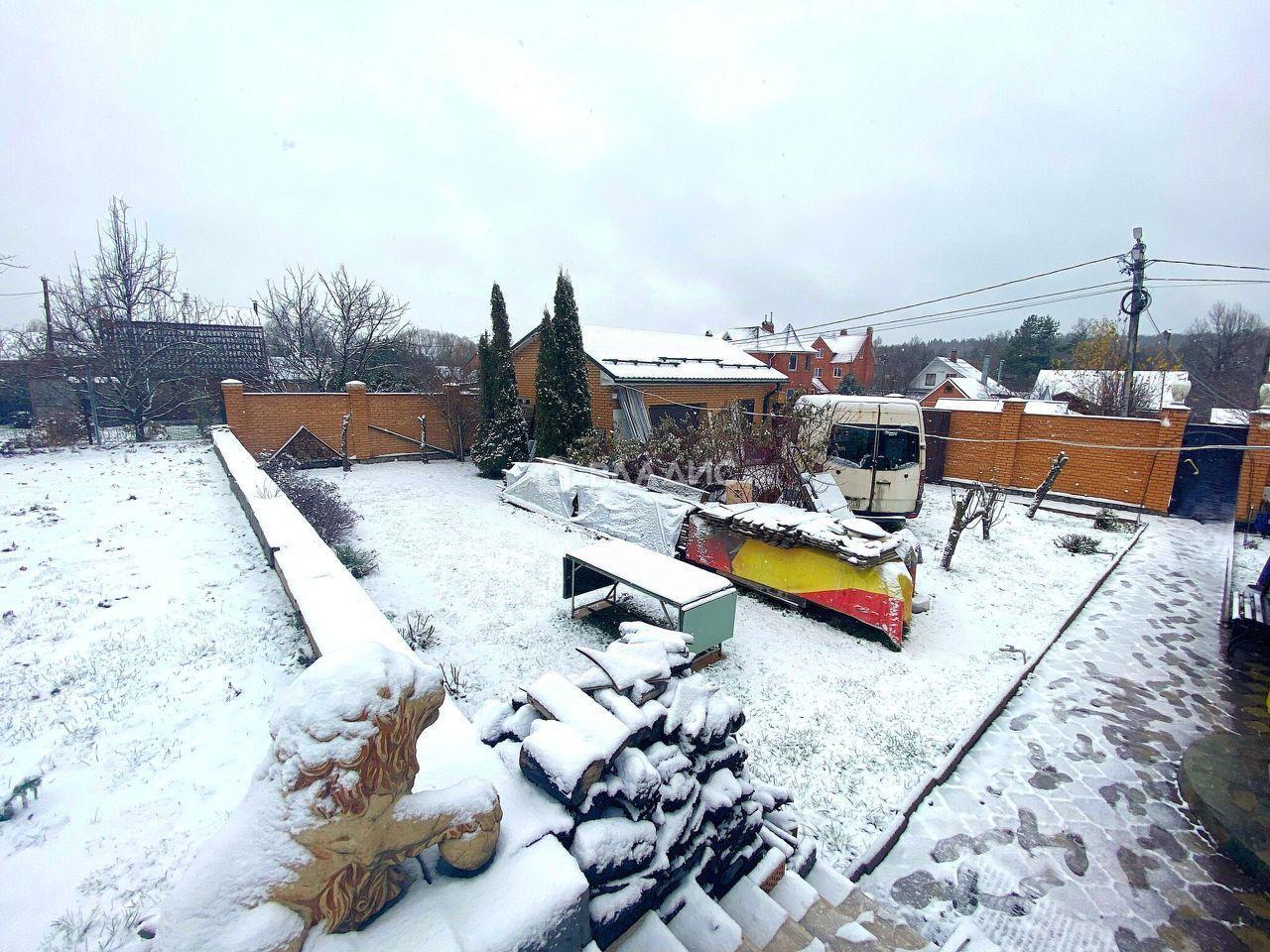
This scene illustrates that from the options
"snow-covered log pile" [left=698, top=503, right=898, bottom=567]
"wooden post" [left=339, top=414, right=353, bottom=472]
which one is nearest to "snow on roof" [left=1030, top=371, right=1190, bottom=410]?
"snow-covered log pile" [left=698, top=503, right=898, bottom=567]

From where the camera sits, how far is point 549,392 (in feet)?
43.4

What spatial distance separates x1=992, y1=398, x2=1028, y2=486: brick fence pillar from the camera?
12430 millimetres

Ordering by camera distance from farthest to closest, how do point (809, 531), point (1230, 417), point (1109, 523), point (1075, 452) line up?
point (1230, 417)
point (1075, 452)
point (1109, 523)
point (809, 531)

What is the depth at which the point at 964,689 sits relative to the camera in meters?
4.97

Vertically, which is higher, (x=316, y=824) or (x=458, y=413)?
(x=458, y=413)

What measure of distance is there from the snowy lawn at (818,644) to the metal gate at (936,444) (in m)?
4.60

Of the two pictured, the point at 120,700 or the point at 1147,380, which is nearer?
the point at 120,700

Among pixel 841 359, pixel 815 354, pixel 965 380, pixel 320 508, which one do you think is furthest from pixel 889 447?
pixel 841 359

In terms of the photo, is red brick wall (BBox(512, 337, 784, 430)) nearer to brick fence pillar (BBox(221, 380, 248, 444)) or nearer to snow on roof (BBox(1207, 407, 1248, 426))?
brick fence pillar (BBox(221, 380, 248, 444))

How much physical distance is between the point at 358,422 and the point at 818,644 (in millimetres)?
14327

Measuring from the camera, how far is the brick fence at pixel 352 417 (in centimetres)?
1383

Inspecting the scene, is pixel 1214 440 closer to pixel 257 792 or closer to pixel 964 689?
pixel 964 689

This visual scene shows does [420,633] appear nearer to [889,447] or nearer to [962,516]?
[962,516]

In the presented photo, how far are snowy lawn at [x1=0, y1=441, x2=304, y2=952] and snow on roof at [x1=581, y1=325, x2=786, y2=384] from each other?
35.1 ft
